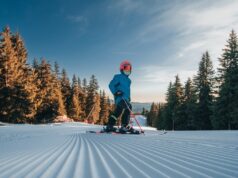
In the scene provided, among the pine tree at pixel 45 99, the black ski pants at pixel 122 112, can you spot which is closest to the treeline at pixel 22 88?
the pine tree at pixel 45 99

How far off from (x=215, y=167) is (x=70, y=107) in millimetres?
63613

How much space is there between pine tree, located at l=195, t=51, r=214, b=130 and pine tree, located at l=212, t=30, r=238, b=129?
4124 mm

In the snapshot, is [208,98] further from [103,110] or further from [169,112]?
[103,110]

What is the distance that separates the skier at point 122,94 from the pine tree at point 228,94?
22.0 metres

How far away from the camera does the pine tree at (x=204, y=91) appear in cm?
3750

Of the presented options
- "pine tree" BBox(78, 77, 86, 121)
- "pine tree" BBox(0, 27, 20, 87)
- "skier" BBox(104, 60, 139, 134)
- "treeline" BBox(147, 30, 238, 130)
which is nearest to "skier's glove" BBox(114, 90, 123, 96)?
"skier" BBox(104, 60, 139, 134)

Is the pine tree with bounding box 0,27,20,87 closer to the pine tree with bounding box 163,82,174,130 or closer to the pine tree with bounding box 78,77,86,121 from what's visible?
the pine tree with bounding box 163,82,174,130

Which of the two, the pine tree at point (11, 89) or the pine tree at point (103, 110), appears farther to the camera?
the pine tree at point (103, 110)

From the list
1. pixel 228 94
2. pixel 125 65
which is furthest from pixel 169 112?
pixel 125 65

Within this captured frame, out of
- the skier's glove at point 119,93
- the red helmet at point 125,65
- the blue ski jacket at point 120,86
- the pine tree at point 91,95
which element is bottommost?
the skier's glove at point 119,93

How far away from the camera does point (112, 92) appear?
1145cm

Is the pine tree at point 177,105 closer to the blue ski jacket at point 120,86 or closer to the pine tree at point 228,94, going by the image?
the pine tree at point 228,94

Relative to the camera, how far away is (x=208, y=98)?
38.5 m

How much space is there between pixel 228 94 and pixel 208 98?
707 cm
